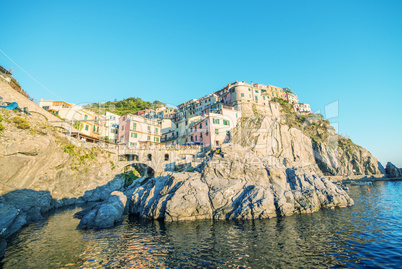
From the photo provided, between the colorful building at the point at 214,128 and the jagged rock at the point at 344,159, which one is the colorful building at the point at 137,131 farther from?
the jagged rock at the point at 344,159

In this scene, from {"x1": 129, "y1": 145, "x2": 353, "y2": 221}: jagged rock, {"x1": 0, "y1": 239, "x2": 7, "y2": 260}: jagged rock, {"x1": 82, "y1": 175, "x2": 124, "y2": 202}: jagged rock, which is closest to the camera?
{"x1": 0, "y1": 239, "x2": 7, "y2": 260}: jagged rock

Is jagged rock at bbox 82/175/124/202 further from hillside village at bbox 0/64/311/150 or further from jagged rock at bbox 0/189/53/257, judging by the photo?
hillside village at bbox 0/64/311/150

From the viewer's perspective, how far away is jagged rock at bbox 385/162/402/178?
7012 cm

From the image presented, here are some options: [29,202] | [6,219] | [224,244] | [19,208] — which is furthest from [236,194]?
[29,202]

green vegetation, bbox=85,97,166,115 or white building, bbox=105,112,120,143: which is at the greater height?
green vegetation, bbox=85,97,166,115

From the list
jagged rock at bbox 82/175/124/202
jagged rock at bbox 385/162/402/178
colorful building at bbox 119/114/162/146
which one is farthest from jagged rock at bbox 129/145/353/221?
jagged rock at bbox 385/162/402/178

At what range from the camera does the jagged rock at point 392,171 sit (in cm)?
7012

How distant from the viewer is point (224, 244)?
13180mm

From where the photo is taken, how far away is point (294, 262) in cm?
999

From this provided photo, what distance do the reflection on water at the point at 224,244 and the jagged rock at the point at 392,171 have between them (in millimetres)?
72643

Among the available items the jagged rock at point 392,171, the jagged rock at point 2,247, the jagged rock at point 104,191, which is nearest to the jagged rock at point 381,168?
the jagged rock at point 392,171

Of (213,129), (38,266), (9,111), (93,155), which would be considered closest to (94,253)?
(38,266)

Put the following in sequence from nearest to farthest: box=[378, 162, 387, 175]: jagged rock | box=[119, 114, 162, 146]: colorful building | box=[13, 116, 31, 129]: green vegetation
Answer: box=[13, 116, 31, 129]: green vegetation
box=[119, 114, 162, 146]: colorful building
box=[378, 162, 387, 175]: jagged rock

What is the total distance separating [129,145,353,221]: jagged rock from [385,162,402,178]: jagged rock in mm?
70629
